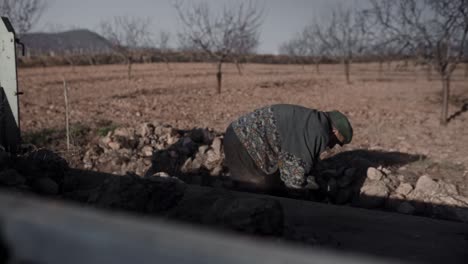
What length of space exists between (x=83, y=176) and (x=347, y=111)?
9864 millimetres

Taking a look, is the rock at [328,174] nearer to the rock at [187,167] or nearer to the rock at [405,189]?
the rock at [405,189]

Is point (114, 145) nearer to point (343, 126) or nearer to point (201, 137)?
point (201, 137)

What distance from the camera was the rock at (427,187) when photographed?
16.7 ft

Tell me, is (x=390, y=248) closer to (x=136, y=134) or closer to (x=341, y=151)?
(x=341, y=151)

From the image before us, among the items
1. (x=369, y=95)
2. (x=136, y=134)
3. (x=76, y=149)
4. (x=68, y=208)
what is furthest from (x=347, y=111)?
(x=68, y=208)

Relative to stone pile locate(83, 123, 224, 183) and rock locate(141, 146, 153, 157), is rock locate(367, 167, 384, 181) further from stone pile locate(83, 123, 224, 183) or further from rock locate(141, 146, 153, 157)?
rock locate(141, 146, 153, 157)

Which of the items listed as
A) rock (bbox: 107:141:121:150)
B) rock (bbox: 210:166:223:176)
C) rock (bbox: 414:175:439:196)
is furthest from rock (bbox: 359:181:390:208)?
rock (bbox: 107:141:121:150)

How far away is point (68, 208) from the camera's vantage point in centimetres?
94


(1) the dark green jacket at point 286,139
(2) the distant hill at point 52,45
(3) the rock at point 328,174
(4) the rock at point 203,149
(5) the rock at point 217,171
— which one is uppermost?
(2) the distant hill at point 52,45

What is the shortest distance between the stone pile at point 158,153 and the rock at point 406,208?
2561 millimetres

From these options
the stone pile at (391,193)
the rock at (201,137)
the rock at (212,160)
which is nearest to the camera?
the stone pile at (391,193)

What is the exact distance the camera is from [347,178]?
5906 mm

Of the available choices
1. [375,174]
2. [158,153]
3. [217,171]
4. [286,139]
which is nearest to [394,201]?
[375,174]

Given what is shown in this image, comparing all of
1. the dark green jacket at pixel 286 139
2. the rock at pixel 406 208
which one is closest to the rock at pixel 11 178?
the dark green jacket at pixel 286 139
